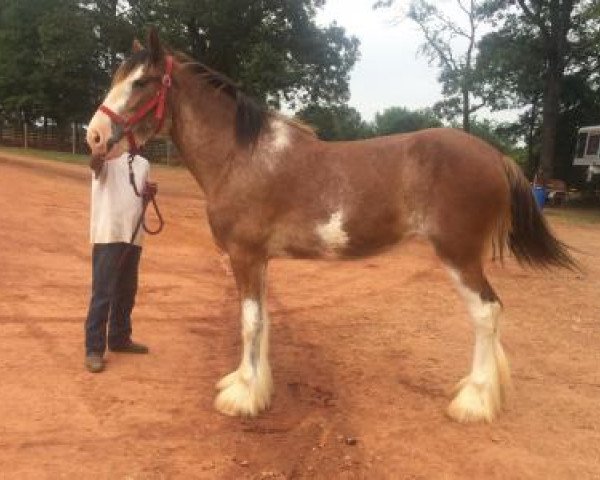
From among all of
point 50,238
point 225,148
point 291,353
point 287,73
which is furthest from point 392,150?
point 287,73

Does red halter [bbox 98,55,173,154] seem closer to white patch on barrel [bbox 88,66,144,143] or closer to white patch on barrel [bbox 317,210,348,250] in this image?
white patch on barrel [bbox 88,66,144,143]

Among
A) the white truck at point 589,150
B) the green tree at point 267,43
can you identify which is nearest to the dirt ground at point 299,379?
the green tree at point 267,43

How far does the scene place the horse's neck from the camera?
461 centimetres

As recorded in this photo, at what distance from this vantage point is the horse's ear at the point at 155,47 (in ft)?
14.2

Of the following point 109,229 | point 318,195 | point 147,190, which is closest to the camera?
point 318,195

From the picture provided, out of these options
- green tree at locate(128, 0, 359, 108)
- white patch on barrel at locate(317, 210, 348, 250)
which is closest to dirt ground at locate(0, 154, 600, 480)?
white patch on barrel at locate(317, 210, 348, 250)

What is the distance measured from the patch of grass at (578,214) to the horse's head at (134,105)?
1795 centimetres

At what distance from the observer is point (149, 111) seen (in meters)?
4.51

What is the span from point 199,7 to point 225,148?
2223 centimetres

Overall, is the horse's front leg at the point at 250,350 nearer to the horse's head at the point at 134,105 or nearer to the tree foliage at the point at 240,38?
the horse's head at the point at 134,105

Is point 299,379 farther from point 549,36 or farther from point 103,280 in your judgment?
point 549,36

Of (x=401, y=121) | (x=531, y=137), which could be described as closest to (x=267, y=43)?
(x=531, y=137)

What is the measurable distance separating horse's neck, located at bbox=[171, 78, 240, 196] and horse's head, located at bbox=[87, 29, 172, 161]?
15 cm

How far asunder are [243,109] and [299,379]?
7.08 feet
